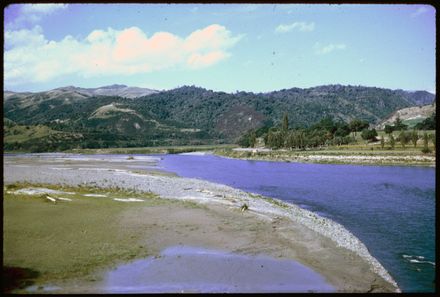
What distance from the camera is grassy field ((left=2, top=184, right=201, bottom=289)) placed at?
1348cm

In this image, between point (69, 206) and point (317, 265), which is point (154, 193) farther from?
point (317, 265)

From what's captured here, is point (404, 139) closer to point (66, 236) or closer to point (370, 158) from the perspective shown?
point (370, 158)

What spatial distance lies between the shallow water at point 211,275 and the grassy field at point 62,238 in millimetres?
1166

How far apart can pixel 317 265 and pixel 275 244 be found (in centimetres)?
302

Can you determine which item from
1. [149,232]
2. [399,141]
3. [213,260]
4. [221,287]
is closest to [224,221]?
[149,232]

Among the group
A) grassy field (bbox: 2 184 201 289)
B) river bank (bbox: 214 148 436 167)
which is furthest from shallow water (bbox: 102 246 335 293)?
river bank (bbox: 214 148 436 167)

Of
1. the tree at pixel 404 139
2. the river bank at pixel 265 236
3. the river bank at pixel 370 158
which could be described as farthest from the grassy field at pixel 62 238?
the tree at pixel 404 139

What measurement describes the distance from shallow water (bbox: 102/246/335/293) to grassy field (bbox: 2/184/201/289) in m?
1.17

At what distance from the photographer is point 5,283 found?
39.3 ft

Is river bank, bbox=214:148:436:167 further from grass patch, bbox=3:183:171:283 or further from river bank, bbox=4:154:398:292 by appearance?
grass patch, bbox=3:183:171:283

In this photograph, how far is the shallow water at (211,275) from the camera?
12656 millimetres

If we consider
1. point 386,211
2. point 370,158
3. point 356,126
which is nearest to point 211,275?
point 386,211

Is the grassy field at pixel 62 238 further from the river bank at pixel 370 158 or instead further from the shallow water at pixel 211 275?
the river bank at pixel 370 158

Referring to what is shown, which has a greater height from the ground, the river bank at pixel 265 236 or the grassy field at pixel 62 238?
the grassy field at pixel 62 238
